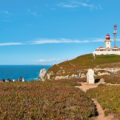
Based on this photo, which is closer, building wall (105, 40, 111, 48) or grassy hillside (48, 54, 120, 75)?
grassy hillside (48, 54, 120, 75)

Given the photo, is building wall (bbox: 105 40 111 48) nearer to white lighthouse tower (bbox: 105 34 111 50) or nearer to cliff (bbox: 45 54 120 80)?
white lighthouse tower (bbox: 105 34 111 50)

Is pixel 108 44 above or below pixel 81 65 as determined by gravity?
above

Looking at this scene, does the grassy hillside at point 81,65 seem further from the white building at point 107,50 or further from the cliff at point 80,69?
the white building at point 107,50

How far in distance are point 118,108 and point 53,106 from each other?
16.5ft

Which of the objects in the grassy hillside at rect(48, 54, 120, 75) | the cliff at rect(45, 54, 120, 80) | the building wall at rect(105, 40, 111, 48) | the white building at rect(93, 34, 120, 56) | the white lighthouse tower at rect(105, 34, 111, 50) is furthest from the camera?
the building wall at rect(105, 40, 111, 48)

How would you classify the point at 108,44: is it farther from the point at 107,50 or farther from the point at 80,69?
the point at 80,69

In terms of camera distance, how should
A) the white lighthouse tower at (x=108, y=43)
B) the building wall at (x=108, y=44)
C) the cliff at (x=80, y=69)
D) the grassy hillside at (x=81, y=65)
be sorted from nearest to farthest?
the cliff at (x=80, y=69) < the grassy hillside at (x=81, y=65) < the white lighthouse tower at (x=108, y=43) < the building wall at (x=108, y=44)

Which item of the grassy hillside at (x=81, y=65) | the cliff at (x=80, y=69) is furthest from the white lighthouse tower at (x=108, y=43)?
the cliff at (x=80, y=69)

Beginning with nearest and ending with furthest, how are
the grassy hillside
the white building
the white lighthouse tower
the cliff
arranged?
the cliff
the grassy hillside
the white building
the white lighthouse tower

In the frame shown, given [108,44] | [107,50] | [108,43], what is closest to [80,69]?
[107,50]

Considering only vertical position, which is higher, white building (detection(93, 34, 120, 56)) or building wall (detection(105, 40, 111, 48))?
building wall (detection(105, 40, 111, 48))

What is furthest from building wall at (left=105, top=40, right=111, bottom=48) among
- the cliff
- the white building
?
the cliff

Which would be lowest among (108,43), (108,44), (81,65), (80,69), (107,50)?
(80,69)

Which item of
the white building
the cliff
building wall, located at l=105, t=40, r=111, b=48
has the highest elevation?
building wall, located at l=105, t=40, r=111, b=48
